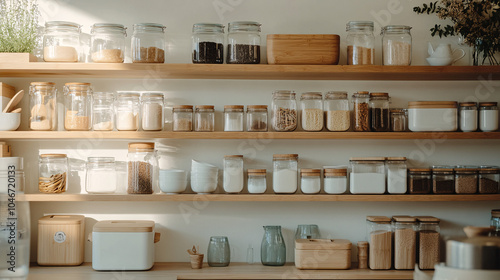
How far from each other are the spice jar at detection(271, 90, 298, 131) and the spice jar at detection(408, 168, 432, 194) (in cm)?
70

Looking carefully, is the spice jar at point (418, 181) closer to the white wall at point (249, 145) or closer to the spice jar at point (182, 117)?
the white wall at point (249, 145)

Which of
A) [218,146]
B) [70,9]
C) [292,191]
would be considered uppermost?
[70,9]

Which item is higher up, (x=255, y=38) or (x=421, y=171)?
(x=255, y=38)

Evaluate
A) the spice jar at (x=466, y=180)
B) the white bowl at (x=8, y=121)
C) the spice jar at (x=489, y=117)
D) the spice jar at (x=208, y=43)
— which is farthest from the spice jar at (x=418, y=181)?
the white bowl at (x=8, y=121)

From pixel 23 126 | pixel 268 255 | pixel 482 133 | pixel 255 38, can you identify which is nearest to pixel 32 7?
pixel 23 126

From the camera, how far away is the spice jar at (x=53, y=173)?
2941mm

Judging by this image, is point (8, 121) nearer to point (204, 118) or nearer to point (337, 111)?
point (204, 118)

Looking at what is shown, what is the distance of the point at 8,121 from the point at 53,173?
37cm

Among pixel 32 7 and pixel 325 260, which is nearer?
pixel 325 260

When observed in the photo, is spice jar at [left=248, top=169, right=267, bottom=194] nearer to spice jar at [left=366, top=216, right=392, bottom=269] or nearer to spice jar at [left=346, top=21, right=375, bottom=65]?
spice jar at [left=366, top=216, right=392, bottom=269]

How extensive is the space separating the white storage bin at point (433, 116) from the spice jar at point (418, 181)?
230 millimetres

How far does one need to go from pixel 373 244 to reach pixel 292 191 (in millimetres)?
526

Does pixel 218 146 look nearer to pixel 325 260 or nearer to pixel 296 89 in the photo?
pixel 296 89

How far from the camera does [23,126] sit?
3.11 m
